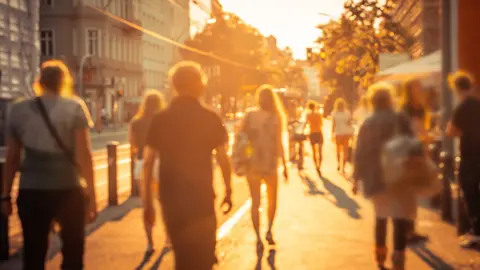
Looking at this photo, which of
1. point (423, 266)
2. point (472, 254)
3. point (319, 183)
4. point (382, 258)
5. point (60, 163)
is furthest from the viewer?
point (319, 183)

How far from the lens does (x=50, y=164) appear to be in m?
5.26

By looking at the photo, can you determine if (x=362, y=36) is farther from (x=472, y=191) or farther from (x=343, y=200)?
(x=472, y=191)

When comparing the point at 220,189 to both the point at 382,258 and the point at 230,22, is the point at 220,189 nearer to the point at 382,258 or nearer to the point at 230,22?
the point at 382,258

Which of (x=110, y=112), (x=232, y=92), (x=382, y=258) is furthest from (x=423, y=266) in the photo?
(x=232, y=92)

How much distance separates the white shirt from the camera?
1877 centimetres

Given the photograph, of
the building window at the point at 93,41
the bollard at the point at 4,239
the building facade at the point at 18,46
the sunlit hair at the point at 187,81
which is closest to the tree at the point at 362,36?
the building facade at the point at 18,46

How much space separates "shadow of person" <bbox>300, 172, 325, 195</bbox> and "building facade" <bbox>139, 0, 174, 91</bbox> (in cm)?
5657

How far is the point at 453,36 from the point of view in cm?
1709

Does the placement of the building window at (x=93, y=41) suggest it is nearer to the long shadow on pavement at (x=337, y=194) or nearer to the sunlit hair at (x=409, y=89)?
the long shadow on pavement at (x=337, y=194)

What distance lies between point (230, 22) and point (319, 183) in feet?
224

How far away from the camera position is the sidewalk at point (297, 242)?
8000mm

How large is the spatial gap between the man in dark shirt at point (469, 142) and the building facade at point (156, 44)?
66.3m

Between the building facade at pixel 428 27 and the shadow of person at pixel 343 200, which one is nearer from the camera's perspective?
the shadow of person at pixel 343 200

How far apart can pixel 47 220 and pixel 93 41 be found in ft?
186
